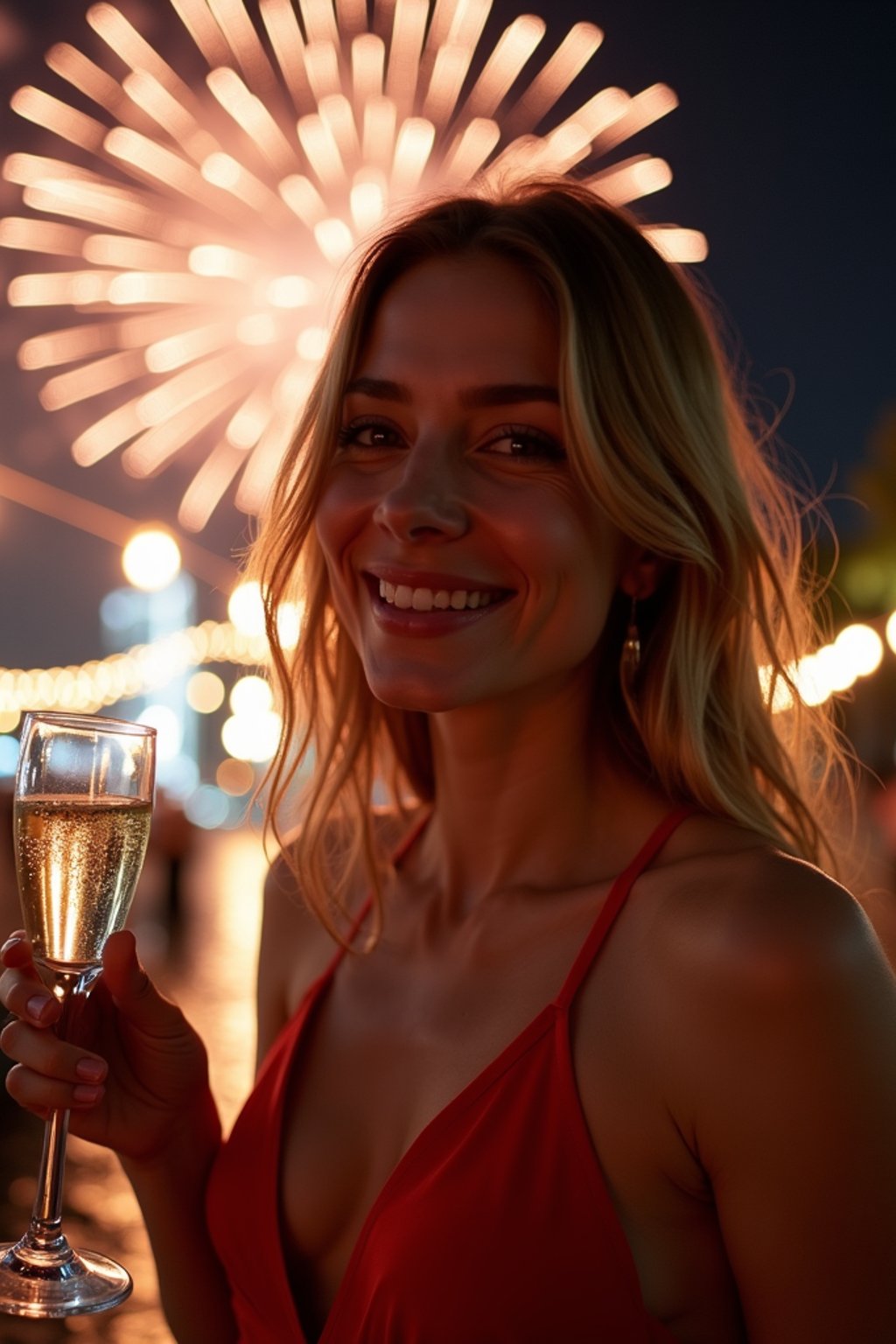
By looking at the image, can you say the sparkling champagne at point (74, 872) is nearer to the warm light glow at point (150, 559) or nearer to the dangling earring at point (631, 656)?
the dangling earring at point (631, 656)

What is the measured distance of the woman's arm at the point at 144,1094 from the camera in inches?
76.5

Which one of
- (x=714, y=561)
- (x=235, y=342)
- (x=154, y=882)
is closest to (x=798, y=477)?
(x=714, y=561)

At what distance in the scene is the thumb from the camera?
6.70ft

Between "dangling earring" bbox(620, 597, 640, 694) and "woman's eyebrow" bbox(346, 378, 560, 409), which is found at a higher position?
"woman's eyebrow" bbox(346, 378, 560, 409)

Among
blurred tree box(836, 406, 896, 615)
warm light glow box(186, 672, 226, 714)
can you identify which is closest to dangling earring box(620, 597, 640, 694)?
blurred tree box(836, 406, 896, 615)

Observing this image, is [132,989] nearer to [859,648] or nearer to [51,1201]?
[51,1201]

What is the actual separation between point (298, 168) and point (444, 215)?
772 cm

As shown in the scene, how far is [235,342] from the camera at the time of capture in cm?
1080

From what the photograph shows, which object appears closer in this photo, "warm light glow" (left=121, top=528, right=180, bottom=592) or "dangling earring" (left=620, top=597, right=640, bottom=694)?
"dangling earring" (left=620, top=597, right=640, bottom=694)

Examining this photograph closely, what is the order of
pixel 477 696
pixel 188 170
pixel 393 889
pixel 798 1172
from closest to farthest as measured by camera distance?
pixel 798 1172, pixel 477 696, pixel 393 889, pixel 188 170

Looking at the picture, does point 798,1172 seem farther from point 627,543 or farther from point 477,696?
point 627,543

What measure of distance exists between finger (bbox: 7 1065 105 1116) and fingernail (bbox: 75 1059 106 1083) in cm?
1

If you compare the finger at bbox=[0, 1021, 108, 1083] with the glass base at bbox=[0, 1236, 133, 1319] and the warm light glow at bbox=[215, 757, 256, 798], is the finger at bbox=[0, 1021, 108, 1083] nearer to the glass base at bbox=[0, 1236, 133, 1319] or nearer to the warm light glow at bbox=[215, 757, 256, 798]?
the glass base at bbox=[0, 1236, 133, 1319]

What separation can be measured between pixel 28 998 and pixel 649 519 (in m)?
1.12
